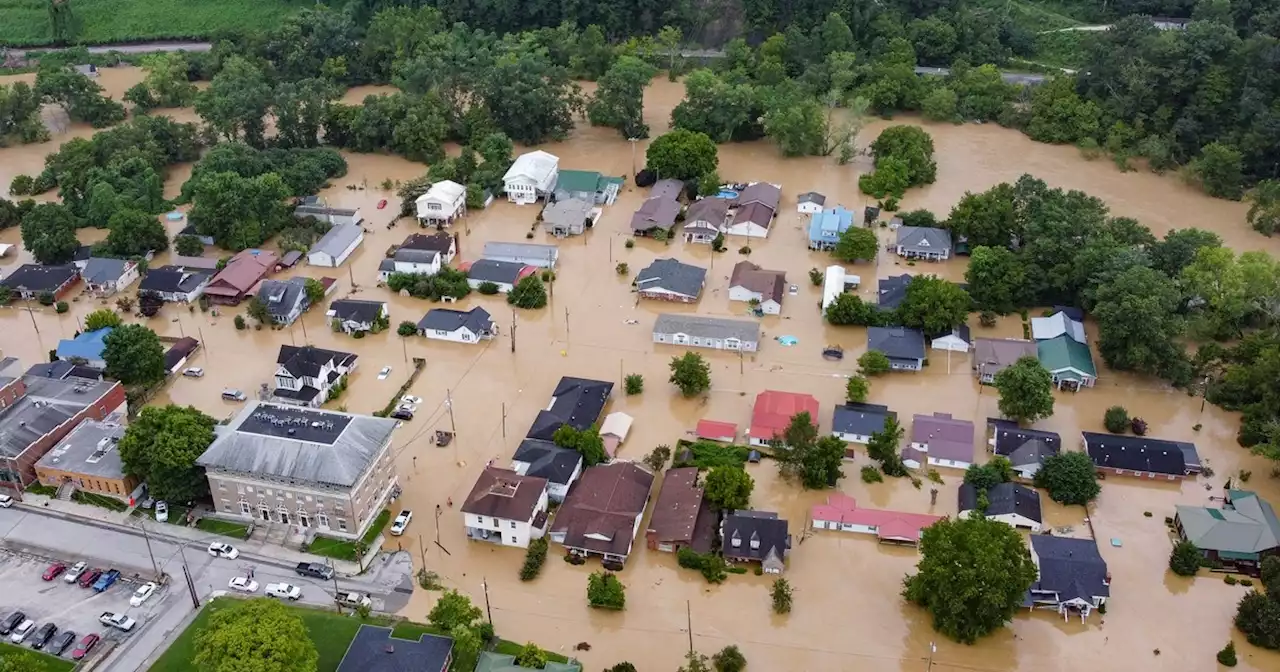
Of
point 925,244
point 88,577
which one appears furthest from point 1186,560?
point 88,577

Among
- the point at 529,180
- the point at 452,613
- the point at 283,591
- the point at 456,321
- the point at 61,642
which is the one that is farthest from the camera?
the point at 529,180

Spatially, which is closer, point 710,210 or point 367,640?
point 367,640

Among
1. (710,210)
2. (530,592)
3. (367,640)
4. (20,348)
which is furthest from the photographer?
(710,210)

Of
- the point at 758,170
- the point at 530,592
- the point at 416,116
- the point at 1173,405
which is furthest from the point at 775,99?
the point at 530,592

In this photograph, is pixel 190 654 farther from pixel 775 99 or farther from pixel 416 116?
pixel 775 99

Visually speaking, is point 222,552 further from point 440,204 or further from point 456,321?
point 440,204

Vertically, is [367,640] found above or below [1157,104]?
below

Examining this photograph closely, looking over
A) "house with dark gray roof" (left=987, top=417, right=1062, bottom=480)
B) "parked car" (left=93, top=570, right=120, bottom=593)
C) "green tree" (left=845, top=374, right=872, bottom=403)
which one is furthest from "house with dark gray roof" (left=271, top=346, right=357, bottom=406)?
"house with dark gray roof" (left=987, top=417, right=1062, bottom=480)
